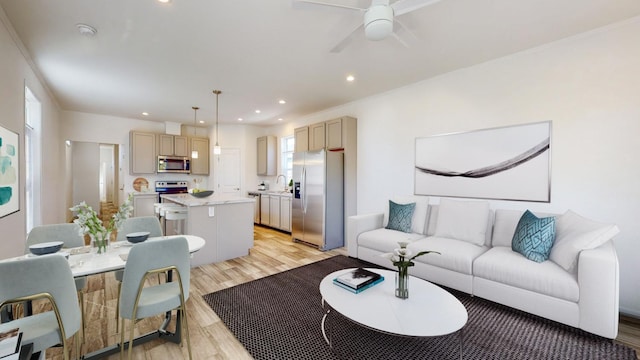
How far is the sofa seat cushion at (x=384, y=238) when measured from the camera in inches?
131

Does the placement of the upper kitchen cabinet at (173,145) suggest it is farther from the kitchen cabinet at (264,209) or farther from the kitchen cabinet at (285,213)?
the kitchen cabinet at (285,213)

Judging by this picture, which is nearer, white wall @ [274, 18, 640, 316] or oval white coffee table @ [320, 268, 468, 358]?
oval white coffee table @ [320, 268, 468, 358]

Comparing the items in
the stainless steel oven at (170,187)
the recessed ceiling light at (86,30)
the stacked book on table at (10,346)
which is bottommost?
the stacked book on table at (10,346)

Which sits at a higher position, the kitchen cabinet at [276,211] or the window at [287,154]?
the window at [287,154]

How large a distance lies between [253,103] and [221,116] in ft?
5.09

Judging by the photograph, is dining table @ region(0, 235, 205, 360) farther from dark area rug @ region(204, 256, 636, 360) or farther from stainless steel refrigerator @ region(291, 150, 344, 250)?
stainless steel refrigerator @ region(291, 150, 344, 250)

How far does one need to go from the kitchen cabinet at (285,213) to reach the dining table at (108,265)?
349 centimetres

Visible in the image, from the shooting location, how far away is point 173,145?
22.2 ft

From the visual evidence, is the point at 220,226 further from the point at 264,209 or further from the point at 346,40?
the point at 346,40

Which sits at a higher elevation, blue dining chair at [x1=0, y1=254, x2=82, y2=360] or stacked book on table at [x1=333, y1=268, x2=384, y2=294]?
blue dining chair at [x1=0, y1=254, x2=82, y2=360]

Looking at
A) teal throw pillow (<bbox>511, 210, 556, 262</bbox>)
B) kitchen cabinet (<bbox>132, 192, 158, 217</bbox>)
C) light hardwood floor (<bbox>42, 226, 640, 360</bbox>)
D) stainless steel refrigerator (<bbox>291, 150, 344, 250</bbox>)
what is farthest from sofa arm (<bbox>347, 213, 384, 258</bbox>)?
kitchen cabinet (<bbox>132, 192, 158, 217</bbox>)

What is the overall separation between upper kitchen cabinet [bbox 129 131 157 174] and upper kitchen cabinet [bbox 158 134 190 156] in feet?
0.50

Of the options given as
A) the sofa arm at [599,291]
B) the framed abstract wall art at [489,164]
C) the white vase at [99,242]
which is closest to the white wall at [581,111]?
the framed abstract wall art at [489,164]

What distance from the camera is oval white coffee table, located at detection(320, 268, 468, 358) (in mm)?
1601
